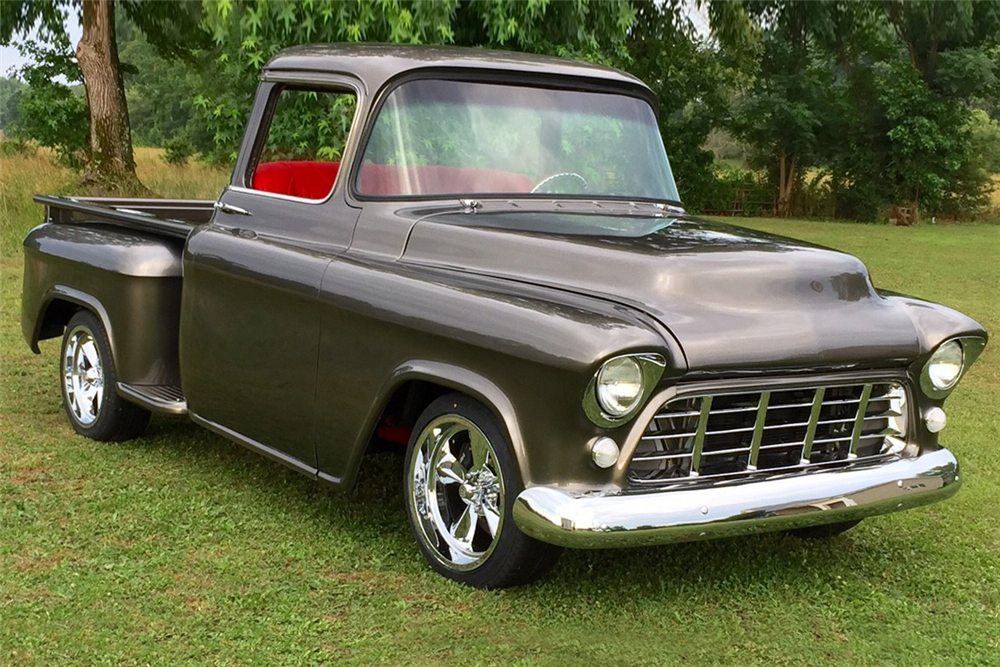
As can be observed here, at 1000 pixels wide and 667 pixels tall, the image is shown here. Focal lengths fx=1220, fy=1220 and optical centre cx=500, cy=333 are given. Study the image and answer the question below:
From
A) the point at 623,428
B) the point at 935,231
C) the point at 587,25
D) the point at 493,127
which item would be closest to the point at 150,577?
the point at 623,428

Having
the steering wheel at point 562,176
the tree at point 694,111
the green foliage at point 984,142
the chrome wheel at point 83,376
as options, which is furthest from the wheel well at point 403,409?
the green foliage at point 984,142

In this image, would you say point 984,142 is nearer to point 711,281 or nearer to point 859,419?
point 859,419

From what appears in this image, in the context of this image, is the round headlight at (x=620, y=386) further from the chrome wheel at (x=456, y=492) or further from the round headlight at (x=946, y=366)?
the round headlight at (x=946, y=366)

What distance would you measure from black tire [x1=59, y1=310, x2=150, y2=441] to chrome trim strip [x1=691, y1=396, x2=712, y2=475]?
304cm

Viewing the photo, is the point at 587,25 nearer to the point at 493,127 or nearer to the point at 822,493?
the point at 493,127

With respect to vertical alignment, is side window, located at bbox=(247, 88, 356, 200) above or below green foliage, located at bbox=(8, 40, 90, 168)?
above

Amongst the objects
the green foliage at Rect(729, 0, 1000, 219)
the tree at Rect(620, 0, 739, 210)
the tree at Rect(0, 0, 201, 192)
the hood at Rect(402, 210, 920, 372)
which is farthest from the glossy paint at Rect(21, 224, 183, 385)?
the green foliage at Rect(729, 0, 1000, 219)

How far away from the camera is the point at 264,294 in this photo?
4746mm

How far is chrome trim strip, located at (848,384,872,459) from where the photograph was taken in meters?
4.13

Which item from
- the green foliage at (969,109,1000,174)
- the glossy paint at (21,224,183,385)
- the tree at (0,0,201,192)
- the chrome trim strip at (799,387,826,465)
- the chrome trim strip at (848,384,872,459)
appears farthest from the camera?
the green foliage at (969,109,1000,174)

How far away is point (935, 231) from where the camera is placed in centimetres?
3094

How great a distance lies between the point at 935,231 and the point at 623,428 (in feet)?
96.5

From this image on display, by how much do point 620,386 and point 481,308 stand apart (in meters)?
0.55

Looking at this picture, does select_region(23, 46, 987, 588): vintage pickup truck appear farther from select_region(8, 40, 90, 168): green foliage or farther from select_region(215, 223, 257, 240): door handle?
select_region(8, 40, 90, 168): green foliage
